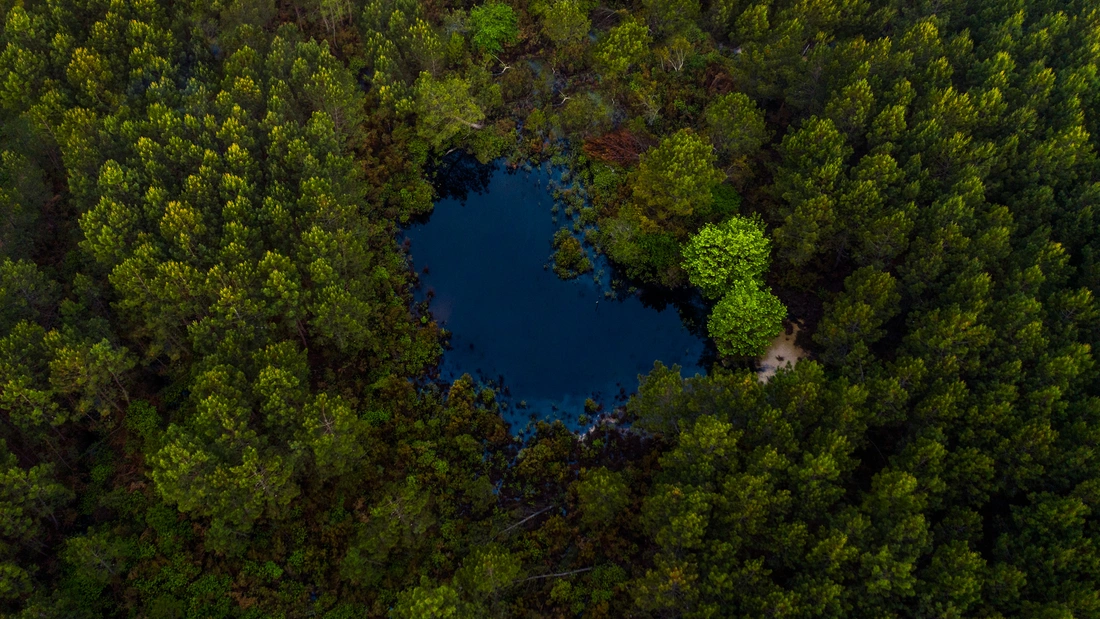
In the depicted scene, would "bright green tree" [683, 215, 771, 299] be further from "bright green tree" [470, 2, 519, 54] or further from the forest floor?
"bright green tree" [470, 2, 519, 54]

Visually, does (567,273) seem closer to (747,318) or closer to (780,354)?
(747,318)

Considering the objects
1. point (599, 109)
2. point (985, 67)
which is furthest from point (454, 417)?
point (985, 67)

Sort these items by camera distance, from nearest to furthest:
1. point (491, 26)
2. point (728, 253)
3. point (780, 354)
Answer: point (728, 253) → point (780, 354) → point (491, 26)

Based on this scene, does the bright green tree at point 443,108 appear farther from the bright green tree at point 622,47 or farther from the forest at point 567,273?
the bright green tree at point 622,47

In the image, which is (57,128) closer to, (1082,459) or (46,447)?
(46,447)

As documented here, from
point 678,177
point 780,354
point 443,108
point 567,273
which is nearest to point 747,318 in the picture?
point 780,354

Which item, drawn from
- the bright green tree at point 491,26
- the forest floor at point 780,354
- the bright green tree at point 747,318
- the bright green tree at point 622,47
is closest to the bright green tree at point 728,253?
the bright green tree at point 747,318

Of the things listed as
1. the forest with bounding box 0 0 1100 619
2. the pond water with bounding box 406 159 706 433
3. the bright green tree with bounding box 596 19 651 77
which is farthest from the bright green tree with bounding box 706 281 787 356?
the bright green tree with bounding box 596 19 651 77

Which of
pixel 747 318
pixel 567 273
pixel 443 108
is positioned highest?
pixel 443 108
